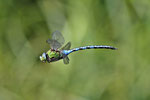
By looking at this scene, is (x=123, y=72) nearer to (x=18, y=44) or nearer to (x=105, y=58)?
(x=105, y=58)

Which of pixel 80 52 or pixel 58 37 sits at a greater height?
pixel 80 52

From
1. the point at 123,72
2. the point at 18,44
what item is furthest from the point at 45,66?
the point at 123,72

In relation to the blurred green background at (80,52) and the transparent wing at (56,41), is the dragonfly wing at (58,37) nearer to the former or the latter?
the transparent wing at (56,41)

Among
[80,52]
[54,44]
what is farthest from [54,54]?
[80,52]

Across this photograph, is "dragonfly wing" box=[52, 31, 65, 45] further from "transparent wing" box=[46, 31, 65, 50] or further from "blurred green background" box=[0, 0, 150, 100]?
"blurred green background" box=[0, 0, 150, 100]

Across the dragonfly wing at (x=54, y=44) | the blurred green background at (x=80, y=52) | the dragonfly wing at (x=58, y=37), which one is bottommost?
the dragonfly wing at (x=54, y=44)

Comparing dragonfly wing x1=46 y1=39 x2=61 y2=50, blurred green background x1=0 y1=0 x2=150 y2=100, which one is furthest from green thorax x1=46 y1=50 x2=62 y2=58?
blurred green background x1=0 y1=0 x2=150 y2=100

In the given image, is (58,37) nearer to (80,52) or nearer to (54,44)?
(54,44)

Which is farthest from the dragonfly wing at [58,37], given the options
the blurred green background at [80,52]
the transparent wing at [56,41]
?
the blurred green background at [80,52]
